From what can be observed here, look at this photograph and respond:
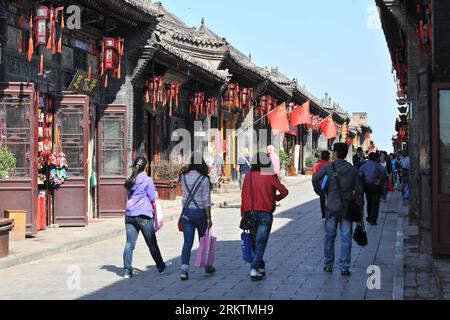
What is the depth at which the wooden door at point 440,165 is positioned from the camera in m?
Result: 10.9

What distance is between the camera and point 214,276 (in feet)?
34.1

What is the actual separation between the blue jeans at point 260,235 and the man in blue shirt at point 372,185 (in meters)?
8.48

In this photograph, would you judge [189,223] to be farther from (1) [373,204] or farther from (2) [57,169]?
(1) [373,204]

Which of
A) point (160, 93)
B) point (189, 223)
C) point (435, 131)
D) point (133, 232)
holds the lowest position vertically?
point (133, 232)

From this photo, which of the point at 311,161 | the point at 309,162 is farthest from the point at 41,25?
the point at 309,162

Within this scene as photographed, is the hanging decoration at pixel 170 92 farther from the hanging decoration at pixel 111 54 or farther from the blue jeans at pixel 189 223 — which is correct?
the blue jeans at pixel 189 223

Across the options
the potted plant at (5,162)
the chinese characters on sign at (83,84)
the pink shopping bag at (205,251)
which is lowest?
the pink shopping bag at (205,251)

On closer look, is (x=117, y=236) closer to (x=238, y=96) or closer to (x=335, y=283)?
(x=335, y=283)

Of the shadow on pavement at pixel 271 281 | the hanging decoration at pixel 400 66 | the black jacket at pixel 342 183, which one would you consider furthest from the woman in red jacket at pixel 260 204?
the hanging decoration at pixel 400 66

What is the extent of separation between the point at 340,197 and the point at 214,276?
1.98 m

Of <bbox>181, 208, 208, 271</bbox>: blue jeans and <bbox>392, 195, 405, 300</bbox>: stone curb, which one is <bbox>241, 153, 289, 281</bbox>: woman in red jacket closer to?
<bbox>181, 208, 208, 271</bbox>: blue jeans

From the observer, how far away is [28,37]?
49.9ft

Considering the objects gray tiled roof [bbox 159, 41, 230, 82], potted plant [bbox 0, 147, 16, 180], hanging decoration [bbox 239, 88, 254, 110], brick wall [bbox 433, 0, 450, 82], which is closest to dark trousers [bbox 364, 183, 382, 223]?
brick wall [bbox 433, 0, 450, 82]
